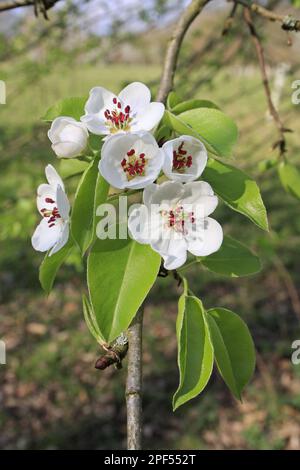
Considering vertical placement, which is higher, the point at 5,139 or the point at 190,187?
the point at 190,187

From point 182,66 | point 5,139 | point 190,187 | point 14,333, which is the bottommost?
point 14,333

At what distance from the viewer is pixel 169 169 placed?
0.82m

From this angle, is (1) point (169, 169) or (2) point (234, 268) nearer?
(1) point (169, 169)

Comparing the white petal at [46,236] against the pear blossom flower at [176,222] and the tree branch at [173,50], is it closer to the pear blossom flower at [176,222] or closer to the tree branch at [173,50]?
the pear blossom flower at [176,222]

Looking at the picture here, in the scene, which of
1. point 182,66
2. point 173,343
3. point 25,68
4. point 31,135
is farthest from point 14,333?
point 182,66

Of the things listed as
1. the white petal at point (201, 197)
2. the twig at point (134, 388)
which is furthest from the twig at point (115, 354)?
the white petal at point (201, 197)

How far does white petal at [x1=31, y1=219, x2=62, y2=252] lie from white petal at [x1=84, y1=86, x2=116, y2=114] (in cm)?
20

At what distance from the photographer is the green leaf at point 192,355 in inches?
32.0

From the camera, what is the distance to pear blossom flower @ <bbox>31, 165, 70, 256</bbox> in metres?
0.83

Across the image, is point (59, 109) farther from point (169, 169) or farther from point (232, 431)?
point (232, 431)

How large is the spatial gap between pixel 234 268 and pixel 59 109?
416mm

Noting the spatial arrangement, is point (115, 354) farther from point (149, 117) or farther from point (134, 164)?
point (149, 117)

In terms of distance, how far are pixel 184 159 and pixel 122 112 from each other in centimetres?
17
